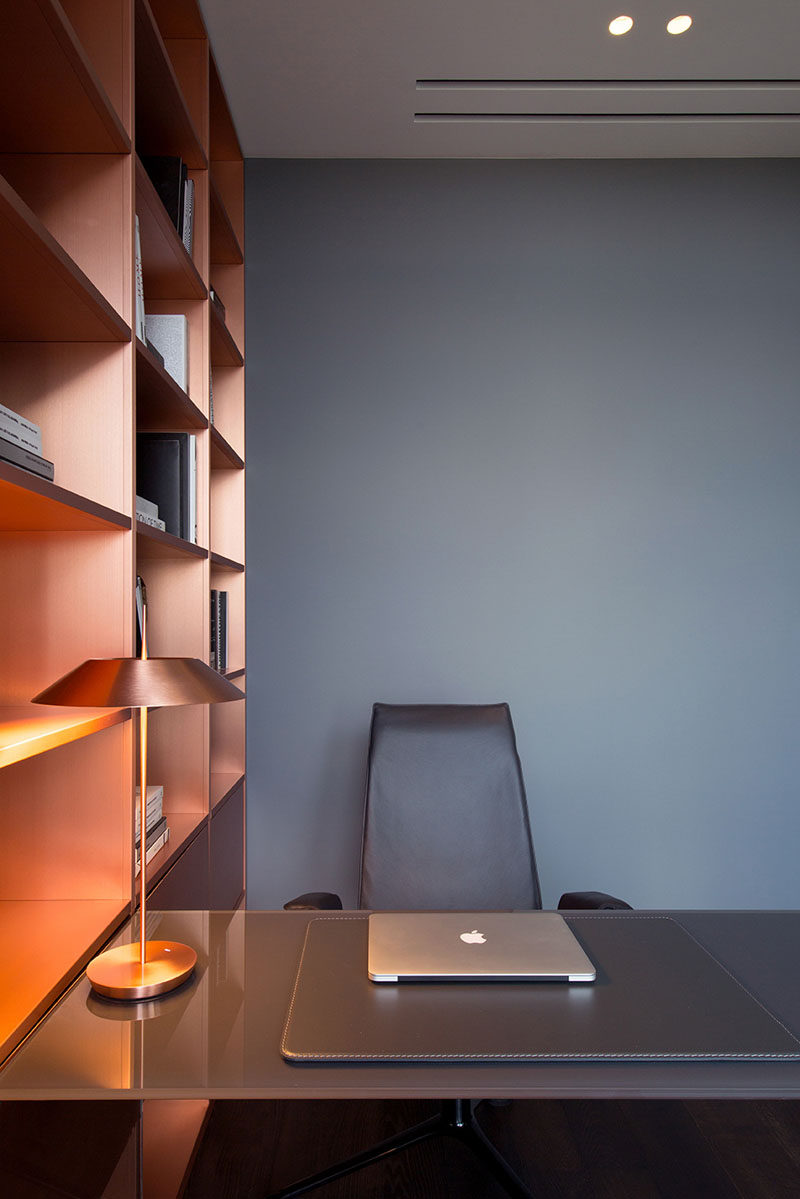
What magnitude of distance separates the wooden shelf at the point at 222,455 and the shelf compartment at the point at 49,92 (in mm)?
966

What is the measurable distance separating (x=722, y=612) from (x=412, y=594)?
3.83 feet

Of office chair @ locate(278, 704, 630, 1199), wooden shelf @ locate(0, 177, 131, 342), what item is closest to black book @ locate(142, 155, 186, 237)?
wooden shelf @ locate(0, 177, 131, 342)

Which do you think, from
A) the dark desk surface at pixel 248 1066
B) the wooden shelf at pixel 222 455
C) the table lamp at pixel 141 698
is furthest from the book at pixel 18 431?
the wooden shelf at pixel 222 455

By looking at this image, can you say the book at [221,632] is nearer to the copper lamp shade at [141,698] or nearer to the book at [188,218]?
the book at [188,218]

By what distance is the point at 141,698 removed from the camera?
1.05m

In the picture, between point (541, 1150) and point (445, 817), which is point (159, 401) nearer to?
point (445, 817)

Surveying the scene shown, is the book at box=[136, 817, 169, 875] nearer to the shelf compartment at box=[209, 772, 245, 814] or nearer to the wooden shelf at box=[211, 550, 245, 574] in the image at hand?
the shelf compartment at box=[209, 772, 245, 814]

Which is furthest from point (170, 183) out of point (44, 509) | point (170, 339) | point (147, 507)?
point (44, 509)

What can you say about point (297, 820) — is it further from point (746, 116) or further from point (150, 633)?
point (746, 116)

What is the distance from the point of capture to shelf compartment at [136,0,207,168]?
5.68 feet

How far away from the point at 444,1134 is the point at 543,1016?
2.98ft

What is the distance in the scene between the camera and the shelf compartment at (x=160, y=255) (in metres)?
1.74

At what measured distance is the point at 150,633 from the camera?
2.26 metres

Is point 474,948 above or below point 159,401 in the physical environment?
below
